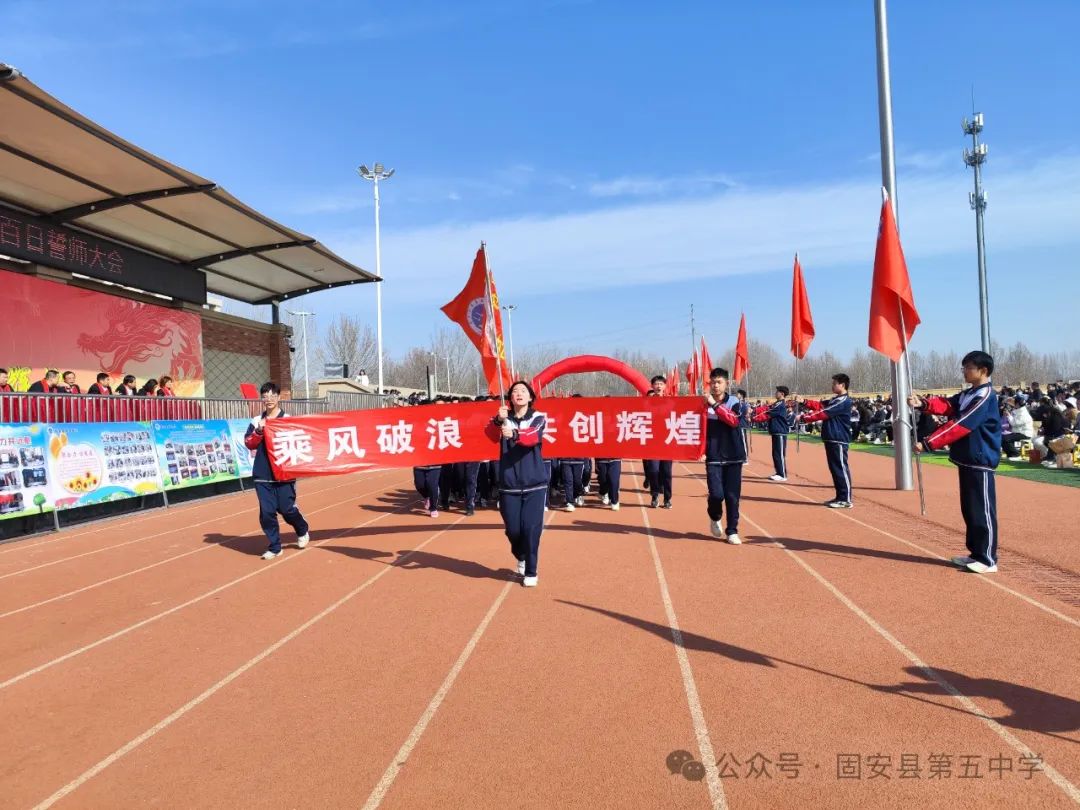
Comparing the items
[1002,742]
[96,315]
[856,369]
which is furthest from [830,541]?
[856,369]

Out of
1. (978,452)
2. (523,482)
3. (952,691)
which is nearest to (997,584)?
(978,452)

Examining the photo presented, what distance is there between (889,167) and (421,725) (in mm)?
12487

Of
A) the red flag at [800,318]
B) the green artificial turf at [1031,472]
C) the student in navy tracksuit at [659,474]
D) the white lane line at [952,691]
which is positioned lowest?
the green artificial turf at [1031,472]

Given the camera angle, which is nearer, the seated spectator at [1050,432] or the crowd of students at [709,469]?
the crowd of students at [709,469]

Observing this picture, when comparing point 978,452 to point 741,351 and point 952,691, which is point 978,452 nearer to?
point 952,691

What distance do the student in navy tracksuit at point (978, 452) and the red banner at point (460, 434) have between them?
9.72 ft

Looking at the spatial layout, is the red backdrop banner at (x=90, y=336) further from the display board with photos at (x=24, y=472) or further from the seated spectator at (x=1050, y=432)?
the seated spectator at (x=1050, y=432)

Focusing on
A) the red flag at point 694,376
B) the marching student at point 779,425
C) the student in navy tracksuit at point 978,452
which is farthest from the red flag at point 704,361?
the student in navy tracksuit at point 978,452

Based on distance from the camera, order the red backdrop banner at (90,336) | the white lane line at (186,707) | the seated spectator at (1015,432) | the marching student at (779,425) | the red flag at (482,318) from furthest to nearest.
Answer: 1. the seated spectator at (1015,432)
2. the red backdrop banner at (90,336)
3. the marching student at (779,425)
4. the red flag at (482,318)
5. the white lane line at (186,707)

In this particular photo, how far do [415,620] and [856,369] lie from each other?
9569 centimetres

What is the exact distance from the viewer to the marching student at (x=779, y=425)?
14.3 m

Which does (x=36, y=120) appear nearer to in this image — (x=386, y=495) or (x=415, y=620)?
(x=386, y=495)

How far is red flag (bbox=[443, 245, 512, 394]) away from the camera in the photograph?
7.05 m

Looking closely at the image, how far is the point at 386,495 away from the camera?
13758 millimetres
